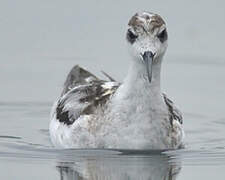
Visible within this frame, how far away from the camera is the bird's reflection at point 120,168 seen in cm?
1667

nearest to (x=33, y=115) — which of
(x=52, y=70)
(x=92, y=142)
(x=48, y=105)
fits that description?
(x=48, y=105)

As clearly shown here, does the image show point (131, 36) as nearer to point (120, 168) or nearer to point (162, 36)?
point (162, 36)

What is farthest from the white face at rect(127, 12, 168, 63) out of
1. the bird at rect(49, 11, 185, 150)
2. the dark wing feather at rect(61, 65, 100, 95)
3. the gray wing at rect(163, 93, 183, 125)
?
the dark wing feather at rect(61, 65, 100, 95)

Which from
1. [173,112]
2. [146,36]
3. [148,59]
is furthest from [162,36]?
[173,112]

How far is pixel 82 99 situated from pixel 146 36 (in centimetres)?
206

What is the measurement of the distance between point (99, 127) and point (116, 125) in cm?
27

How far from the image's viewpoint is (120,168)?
17.1m

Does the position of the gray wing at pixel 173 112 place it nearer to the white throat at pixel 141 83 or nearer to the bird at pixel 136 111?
the bird at pixel 136 111

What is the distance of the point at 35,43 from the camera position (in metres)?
23.2

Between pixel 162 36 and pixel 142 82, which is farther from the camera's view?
pixel 142 82

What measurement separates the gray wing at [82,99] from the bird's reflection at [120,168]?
81 centimetres

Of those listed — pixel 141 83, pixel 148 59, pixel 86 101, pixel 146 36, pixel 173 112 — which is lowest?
pixel 173 112

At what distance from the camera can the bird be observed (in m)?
16.9

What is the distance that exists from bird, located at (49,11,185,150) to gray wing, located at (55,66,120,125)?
0.02 m
